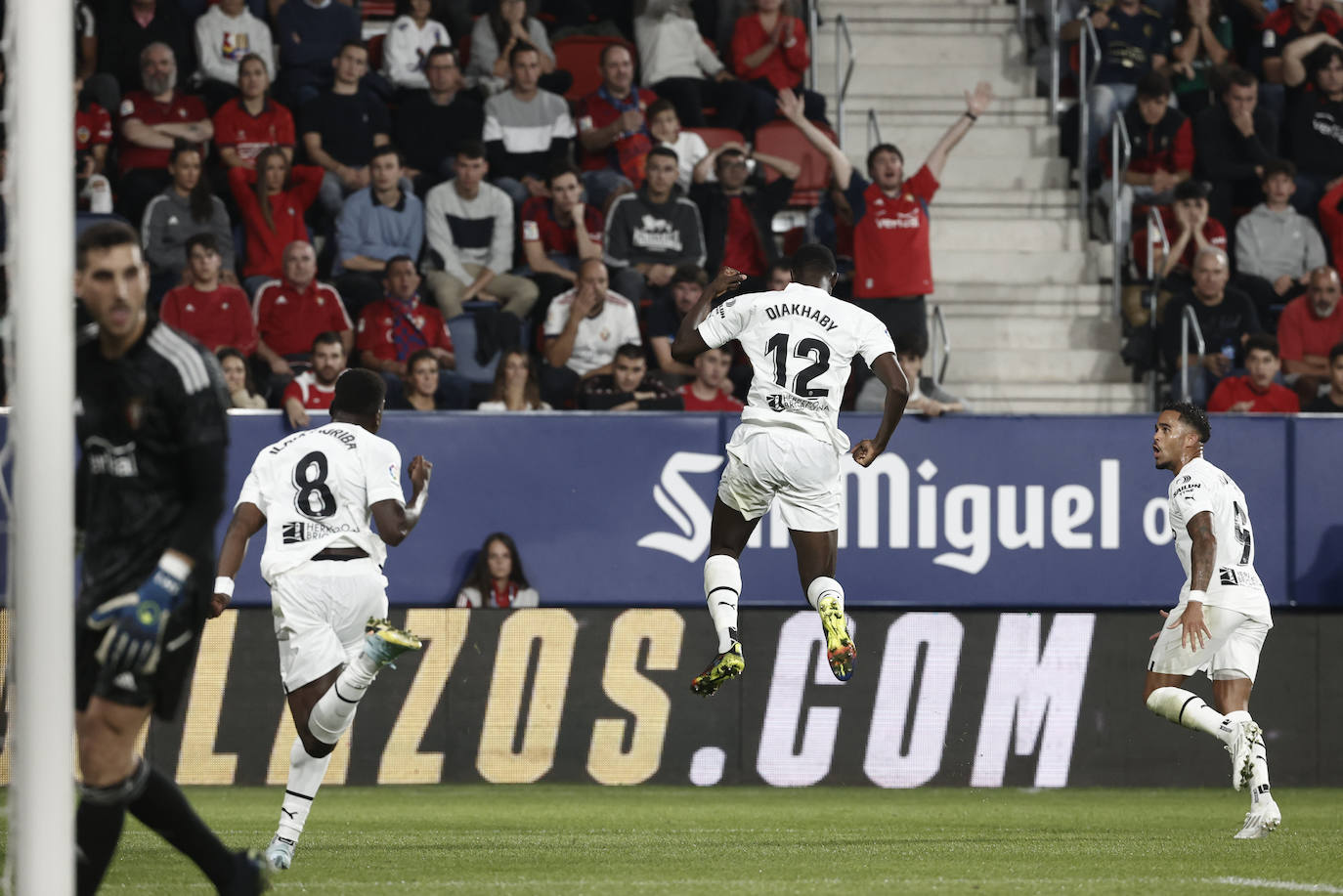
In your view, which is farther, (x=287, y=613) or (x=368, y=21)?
(x=368, y=21)

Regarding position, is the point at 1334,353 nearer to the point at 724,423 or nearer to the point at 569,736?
the point at 724,423

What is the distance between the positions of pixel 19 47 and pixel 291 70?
1113 cm

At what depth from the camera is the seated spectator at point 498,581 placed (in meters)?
12.7

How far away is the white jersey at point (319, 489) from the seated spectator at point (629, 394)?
5.15 meters

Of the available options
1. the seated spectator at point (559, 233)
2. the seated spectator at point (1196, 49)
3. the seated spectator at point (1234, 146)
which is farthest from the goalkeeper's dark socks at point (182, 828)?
the seated spectator at point (1196, 49)

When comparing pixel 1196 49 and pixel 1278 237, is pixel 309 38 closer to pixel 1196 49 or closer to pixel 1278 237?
pixel 1196 49

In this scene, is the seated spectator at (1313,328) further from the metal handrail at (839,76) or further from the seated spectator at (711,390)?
the seated spectator at (711,390)

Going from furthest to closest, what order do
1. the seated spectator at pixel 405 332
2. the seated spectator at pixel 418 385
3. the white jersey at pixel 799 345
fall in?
the seated spectator at pixel 405 332, the seated spectator at pixel 418 385, the white jersey at pixel 799 345

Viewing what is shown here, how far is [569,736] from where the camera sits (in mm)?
12625

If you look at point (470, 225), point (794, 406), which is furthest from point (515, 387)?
point (794, 406)

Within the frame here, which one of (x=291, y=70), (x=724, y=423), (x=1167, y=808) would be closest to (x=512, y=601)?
(x=724, y=423)

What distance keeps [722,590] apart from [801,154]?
289 inches

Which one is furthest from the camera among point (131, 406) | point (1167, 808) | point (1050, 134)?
point (1050, 134)

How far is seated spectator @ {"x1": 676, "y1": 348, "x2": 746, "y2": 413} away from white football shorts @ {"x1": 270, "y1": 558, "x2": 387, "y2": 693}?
212 inches
